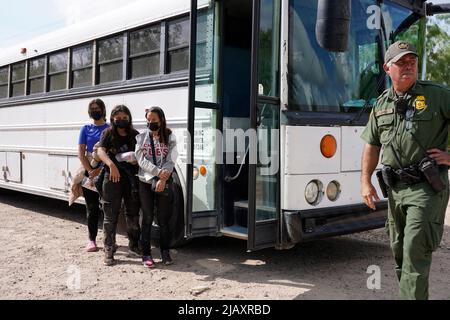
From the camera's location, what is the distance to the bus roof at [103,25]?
17.9ft

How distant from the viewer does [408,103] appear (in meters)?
3.37

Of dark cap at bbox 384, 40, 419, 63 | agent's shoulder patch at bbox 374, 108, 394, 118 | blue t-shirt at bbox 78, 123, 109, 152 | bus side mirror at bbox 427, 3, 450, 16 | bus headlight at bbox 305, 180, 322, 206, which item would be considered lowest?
bus headlight at bbox 305, 180, 322, 206

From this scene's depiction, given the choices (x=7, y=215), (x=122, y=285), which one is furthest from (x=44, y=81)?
(x=122, y=285)

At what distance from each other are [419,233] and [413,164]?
0.44 meters

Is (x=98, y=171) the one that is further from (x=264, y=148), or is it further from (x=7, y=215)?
(x=7, y=215)

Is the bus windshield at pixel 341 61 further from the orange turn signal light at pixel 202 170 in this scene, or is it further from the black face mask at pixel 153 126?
the black face mask at pixel 153 126

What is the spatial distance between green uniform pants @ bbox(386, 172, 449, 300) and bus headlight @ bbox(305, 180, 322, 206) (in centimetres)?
122

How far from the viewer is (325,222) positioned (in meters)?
4.61

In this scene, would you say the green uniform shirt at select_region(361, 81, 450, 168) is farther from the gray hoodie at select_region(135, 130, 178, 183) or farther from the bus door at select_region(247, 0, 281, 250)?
the gray hoodie at select_region(135, 130, 178, 183)

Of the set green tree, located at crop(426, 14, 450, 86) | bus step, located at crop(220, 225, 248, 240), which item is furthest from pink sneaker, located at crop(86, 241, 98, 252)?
green tree, located at crop(426, 14, 450, 86)

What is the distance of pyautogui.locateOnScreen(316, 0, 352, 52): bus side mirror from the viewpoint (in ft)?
12.1

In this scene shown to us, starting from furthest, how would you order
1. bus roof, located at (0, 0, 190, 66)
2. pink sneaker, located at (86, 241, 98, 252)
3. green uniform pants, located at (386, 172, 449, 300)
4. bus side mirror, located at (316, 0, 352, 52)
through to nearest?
pink sneaker, located at (86, 241, 98, 252), bus roof, located at (0, 0, 190, 66), bus side mirror, located at (316, 0, 352, 52), green uniform pants, located at (386, 172, 449, 300)

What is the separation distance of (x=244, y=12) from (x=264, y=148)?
1631 mm

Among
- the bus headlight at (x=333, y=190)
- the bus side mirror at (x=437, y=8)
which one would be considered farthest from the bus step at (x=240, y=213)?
the bus side mirror at (x=437, y=8)
